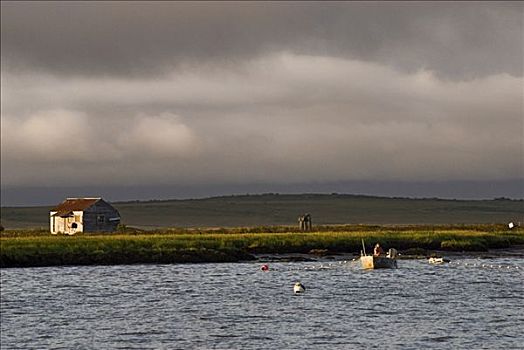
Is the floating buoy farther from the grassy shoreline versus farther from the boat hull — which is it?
the grassy shoreline

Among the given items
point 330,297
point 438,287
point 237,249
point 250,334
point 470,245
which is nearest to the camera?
point 250,334

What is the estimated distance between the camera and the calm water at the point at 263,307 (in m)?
45.6

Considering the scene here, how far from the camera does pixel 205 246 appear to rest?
99.4 m

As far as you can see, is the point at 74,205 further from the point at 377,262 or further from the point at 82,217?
the point at 377,262

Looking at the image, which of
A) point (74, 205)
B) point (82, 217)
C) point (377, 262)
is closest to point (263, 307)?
point (377, 262)

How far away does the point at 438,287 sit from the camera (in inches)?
2734

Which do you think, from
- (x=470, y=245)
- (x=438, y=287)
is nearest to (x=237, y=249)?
(x=470, y=245)

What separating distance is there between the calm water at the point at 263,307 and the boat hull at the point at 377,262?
2.69 ft

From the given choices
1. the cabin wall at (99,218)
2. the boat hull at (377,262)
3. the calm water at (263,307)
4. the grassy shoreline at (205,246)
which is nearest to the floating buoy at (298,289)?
the calm water at (263,307)

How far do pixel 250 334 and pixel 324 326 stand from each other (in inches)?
164

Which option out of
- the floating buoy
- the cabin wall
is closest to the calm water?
the floating buoy

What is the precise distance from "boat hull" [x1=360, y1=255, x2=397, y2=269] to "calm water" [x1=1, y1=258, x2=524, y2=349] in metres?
0.82

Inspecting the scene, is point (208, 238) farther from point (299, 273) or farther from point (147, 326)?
point (147, 326)

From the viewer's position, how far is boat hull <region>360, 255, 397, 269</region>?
270 feet
